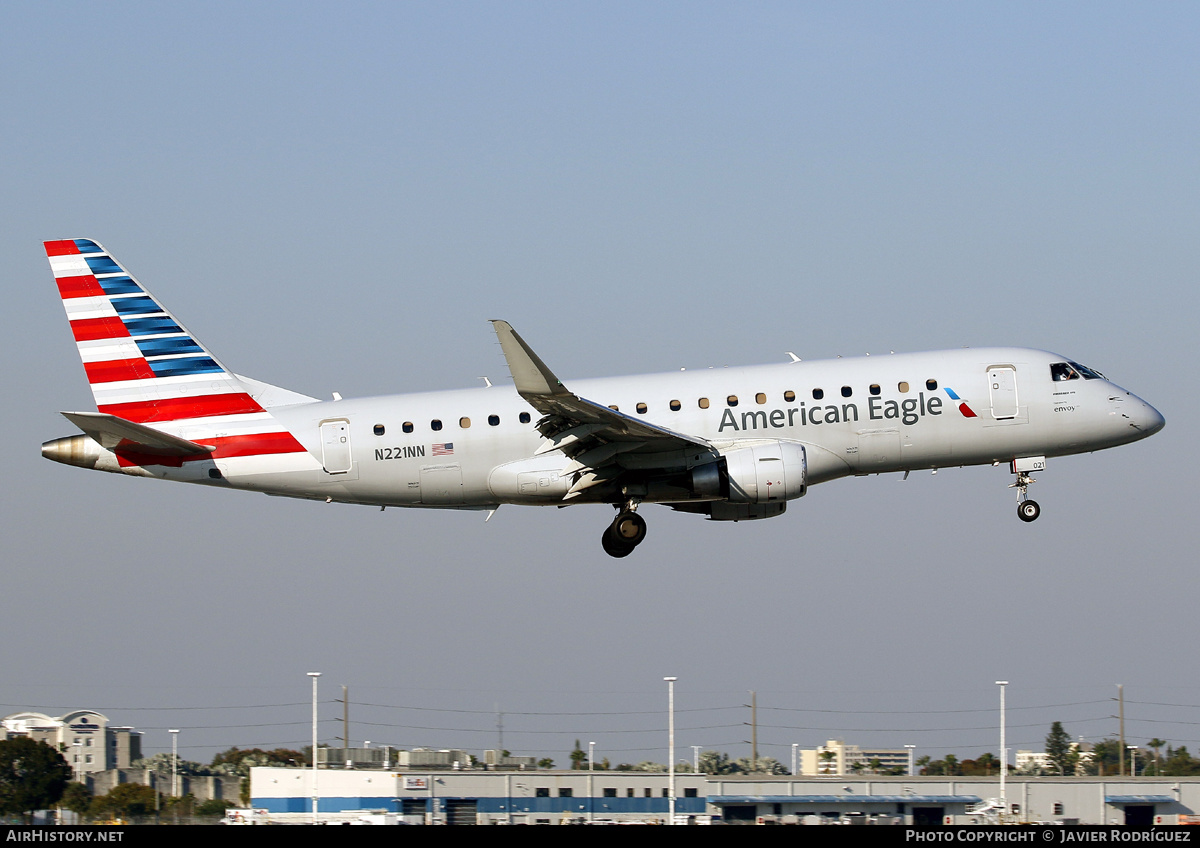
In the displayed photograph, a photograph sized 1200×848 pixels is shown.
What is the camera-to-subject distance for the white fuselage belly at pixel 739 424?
3638 centimetres

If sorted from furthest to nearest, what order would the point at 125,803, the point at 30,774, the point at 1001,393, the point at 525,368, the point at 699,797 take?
1. the point at 30,774
2. the point at 699,797
3. the point at 125,803
4. the point at 1001,393
5. the point at 525,368

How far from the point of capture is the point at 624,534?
122ft

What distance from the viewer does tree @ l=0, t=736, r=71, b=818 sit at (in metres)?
54.9

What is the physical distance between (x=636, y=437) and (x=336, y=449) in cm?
843

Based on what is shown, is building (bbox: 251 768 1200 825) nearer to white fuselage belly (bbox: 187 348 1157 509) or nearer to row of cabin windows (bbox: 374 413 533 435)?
white fuselage belly (bbox: 187 348 1157 509)

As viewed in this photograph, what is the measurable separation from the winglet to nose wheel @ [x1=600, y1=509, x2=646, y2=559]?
18.1 feet

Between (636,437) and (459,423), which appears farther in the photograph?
(459,423)

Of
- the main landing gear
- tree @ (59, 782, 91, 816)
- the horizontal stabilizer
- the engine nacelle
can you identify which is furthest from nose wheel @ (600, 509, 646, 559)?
tree @ (59, 782, 91, 816)

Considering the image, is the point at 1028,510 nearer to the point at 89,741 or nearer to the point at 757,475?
the point at 757,475

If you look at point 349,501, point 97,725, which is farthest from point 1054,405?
point 97,725

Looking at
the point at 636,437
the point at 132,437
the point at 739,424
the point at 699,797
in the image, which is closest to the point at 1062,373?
the point at 739,424

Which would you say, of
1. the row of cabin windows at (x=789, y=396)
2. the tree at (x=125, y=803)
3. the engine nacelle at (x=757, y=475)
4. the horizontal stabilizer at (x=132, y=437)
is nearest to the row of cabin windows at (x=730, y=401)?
the row of cabin windows at (x=789, y=396)

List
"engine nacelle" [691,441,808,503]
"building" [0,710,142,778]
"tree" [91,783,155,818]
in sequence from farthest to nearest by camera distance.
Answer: "building" [0,710,142,778] → "tree" [91,783,155,818] → "engine nacelle" [691,441,808,503]
